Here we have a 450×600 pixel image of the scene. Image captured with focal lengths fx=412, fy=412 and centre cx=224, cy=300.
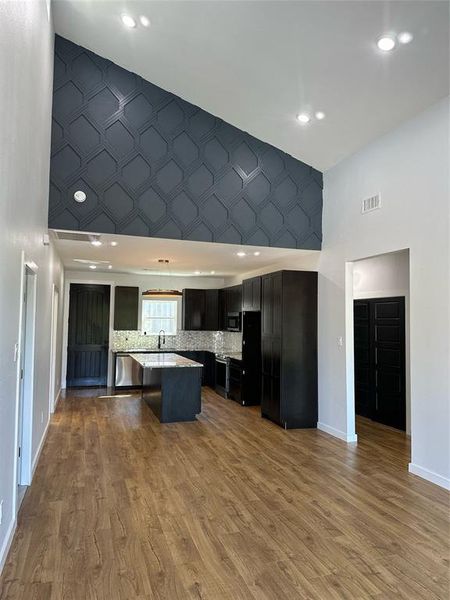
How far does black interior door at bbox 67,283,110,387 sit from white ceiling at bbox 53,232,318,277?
2.42 ft

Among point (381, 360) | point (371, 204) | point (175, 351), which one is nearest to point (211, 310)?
point (175, 351)

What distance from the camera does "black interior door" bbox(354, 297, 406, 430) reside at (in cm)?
595

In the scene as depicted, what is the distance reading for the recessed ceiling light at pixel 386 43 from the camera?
140 inches

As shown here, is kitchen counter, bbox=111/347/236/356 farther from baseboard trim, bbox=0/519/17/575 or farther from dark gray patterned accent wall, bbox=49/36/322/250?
baseboard trim, bbox=0/519/17/575

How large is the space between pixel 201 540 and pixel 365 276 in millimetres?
4974

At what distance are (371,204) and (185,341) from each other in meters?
6.22

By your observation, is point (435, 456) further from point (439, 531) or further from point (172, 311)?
point (172, 311)

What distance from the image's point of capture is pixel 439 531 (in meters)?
3.07

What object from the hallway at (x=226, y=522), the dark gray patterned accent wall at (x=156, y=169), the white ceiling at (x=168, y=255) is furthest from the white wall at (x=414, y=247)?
the white ceiling at (x=168, y=255)

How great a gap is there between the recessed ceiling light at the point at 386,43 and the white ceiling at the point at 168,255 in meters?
2.85

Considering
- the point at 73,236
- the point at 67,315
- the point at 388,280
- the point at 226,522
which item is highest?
the point at 73,236

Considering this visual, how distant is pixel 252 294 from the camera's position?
7.30 metres

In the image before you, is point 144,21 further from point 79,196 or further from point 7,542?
point 7,542

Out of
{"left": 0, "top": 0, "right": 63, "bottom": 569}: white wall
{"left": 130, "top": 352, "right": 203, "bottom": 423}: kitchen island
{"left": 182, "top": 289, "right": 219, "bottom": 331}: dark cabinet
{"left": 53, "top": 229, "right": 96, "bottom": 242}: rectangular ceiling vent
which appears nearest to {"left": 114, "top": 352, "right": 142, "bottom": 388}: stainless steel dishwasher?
{"left": 182, "top": 289, "right": 219, "bottom": 331}: dark cabinet
